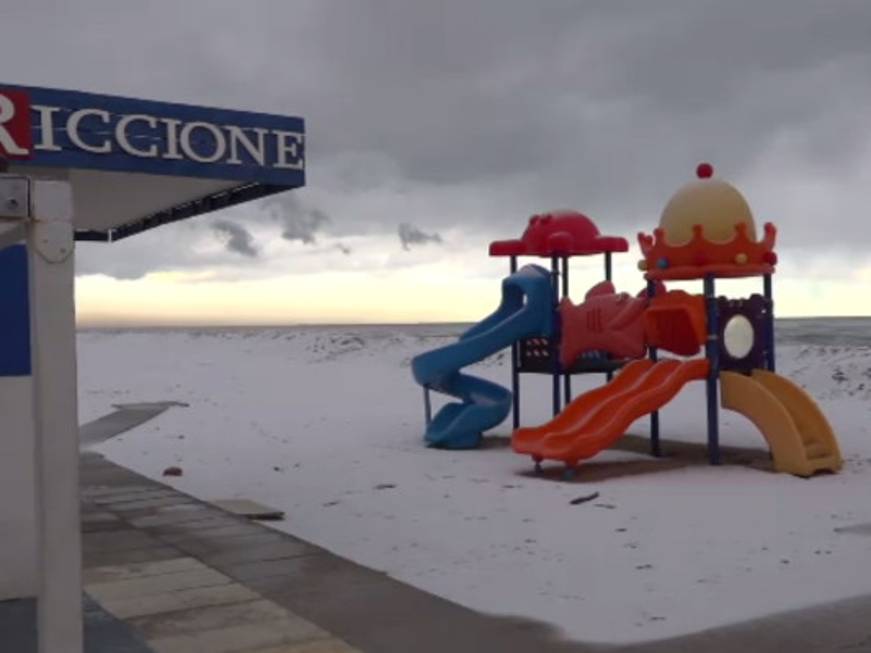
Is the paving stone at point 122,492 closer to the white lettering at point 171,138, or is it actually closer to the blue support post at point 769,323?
the white lettering at point 171,138

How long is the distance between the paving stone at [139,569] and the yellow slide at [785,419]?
25.9 ft

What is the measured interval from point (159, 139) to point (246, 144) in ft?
2.37

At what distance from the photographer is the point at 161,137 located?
748 centimetres

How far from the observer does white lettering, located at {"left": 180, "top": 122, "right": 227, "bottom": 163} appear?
24.8 feet

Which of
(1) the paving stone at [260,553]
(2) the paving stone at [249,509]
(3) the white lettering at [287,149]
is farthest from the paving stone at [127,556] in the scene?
(3) the white lettering at [287,149]

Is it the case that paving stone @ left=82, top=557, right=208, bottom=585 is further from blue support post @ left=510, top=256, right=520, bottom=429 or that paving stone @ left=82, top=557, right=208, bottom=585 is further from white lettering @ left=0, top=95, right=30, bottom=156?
blue support post @ left=510, top=256, right=520, bottom=429

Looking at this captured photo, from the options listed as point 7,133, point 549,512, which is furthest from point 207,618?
point 549,512

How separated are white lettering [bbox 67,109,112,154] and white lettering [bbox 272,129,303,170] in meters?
1.37

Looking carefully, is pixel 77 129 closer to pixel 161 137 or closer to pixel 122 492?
pixel 161 137

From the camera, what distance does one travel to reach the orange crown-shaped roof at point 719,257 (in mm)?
13672

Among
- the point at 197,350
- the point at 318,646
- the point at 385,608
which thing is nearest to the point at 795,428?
the point at 385,608

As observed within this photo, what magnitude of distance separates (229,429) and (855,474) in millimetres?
11662

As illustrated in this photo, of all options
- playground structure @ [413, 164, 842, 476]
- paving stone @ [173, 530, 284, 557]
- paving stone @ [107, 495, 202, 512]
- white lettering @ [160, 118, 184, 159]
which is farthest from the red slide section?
white lettering @ [160, 118, 184, 159]

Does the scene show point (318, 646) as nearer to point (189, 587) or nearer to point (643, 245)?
point (189, 587)
